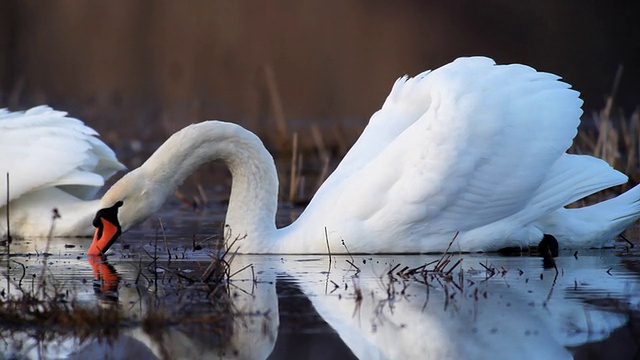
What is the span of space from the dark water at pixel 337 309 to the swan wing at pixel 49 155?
1775 mm

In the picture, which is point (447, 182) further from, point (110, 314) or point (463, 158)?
point (110, 314)

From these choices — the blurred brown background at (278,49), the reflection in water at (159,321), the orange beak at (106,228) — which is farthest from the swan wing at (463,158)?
the blurred brown background at (278,49)

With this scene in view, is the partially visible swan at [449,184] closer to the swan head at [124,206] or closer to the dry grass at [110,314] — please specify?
the swan head at [124,206]

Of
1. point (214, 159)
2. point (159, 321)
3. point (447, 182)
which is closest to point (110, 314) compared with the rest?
point (159, 321)

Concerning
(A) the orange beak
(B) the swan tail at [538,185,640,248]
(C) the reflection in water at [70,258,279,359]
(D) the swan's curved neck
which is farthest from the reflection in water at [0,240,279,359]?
(B) the swan tail at [538,185,640,248]

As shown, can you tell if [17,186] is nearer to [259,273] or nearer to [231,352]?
[259,273]

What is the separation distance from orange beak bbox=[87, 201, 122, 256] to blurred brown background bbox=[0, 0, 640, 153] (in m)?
13.0

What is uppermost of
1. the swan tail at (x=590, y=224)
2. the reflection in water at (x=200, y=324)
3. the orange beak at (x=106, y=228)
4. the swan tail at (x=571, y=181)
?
the swan tail at (x=571, y=181)

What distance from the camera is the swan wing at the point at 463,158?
25.8 ft

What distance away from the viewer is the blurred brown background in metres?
22.5

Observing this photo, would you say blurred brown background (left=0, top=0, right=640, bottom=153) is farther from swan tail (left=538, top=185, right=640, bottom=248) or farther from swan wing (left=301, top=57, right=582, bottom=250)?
swan wing (left=301, top=57, right=582, bottom=250)

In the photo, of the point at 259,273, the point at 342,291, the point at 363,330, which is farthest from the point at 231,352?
the point at 259,273

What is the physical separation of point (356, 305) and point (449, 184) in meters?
2.03

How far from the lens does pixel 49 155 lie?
9.86 meters
